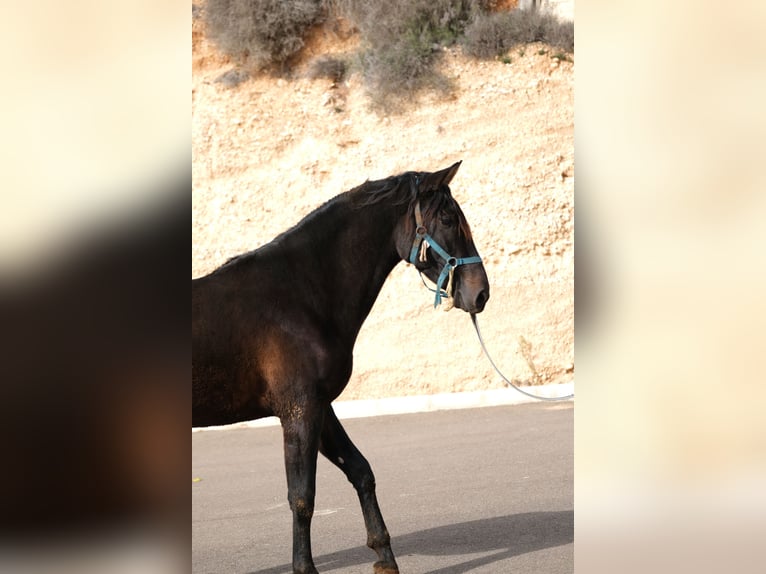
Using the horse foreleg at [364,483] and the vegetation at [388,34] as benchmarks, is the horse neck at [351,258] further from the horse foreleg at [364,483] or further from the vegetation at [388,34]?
the vegetation at [388,34]

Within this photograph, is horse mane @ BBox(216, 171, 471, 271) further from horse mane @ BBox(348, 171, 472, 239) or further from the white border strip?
the white border strip

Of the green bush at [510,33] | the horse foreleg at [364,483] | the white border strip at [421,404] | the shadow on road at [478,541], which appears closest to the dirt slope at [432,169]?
the green bush at [510,33]

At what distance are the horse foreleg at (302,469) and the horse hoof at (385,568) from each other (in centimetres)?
49

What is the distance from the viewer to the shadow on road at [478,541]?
633 cm

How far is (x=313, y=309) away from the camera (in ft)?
18.0

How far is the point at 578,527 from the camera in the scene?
206 cm

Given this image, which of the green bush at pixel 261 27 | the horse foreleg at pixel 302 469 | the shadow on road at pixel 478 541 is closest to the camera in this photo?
the horse foreleg at pixel 302 469

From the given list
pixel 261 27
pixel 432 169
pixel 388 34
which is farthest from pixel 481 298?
pixel 388 34

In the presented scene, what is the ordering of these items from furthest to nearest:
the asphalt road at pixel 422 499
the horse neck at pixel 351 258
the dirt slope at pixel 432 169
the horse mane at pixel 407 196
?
the dirt slope at pixel 432 169
the asphalt road at pixel 422 499
the horse mane at pixel 407 196
the horse neck at pixel 351 258

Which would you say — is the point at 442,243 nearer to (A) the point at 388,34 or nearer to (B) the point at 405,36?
(B) the point at 405,36

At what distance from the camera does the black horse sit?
5332 millimetres

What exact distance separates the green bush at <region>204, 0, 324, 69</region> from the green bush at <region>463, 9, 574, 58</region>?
404cm

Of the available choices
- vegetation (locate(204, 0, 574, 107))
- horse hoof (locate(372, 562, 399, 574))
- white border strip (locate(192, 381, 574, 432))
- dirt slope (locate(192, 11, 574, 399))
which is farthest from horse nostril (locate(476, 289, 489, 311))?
vegetation (locate(204, 0, 574, 107))

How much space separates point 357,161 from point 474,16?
234 inches
